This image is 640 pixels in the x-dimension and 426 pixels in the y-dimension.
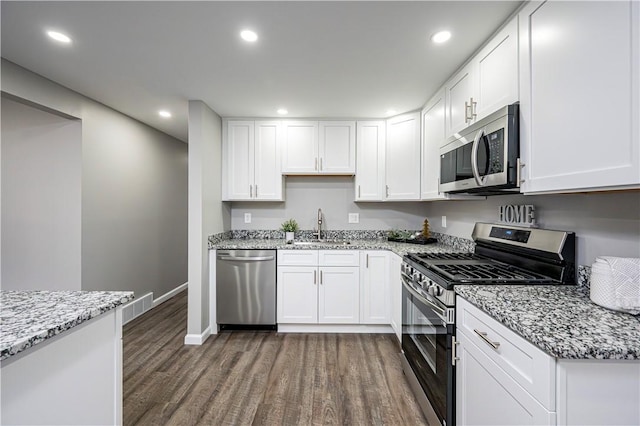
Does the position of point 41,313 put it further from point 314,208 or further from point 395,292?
point 314,208

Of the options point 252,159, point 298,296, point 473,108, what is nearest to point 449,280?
point 473,108

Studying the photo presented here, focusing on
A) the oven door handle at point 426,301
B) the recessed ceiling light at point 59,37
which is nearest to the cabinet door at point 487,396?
the oven door handle at point 426,301

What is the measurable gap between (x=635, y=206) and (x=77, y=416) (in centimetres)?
230

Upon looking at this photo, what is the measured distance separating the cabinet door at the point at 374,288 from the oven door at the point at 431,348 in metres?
0.76

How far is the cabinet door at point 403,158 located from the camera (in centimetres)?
308

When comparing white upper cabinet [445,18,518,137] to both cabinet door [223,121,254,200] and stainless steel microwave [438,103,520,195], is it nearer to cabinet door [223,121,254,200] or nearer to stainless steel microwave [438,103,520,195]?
stainless steel microwave [438,103,520,195]

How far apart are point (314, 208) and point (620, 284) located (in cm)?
290

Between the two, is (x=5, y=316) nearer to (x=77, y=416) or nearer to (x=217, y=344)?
(x=77, y=416)

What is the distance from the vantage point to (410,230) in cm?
362

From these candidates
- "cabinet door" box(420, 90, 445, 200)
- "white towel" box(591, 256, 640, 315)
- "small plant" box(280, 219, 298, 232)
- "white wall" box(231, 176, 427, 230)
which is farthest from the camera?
"white wall" box(231, 176, 427, 230)

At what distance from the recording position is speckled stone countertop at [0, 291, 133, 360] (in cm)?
79

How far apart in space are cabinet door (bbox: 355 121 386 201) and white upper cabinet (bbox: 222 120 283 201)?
3.08 ft

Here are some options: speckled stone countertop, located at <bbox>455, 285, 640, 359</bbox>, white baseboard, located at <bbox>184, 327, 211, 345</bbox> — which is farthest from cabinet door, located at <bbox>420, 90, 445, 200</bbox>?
white baseboard, located at <bbox>184, 327, 211, 345</bbox>

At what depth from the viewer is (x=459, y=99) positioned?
7.00 feet
